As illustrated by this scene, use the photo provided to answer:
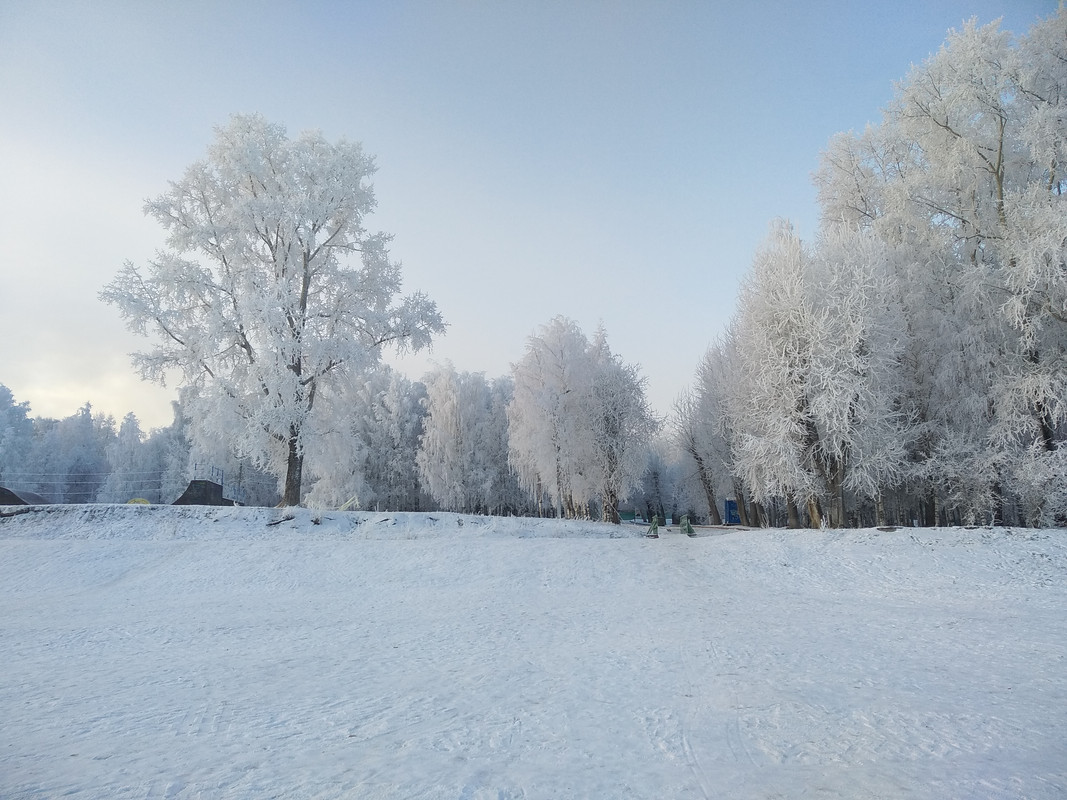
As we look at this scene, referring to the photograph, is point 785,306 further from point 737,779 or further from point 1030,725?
point 737,779

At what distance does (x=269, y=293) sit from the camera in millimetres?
20734

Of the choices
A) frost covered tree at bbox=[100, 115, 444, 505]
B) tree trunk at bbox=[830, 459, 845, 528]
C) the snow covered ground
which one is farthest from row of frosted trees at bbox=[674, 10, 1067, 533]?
frost covered tree at bbox=[100, 115, 444, 505]

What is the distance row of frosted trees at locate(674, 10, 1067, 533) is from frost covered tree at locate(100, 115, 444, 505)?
46.0 feet

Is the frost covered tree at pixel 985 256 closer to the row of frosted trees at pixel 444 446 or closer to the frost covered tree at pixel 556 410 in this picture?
the row of frosted trees at pixel 444 446

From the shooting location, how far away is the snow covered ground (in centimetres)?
388

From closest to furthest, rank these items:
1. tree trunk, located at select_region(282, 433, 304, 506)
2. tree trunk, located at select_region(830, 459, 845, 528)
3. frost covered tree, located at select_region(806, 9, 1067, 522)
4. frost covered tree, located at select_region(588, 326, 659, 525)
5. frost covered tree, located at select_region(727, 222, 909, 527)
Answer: frost covered tree, located at select_region(806, 9, 1067, 522), frost covered tree, located at select_region(727, 222, 909, 527), tree trunk, located at select_region(830, 459, 845, 528), tree trunk, located at select_region(282, 433, 304, 506), frost covered tree, located at select_region(588, 326, 659, 525)

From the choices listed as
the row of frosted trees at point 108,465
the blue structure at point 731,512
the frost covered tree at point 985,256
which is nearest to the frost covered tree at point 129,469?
the row of frosted trees at point 108,465

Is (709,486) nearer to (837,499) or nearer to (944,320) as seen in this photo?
(837,499)

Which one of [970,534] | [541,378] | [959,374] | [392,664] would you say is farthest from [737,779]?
[541,378]

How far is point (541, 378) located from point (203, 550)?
18692 millimetres

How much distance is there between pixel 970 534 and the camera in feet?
51.2

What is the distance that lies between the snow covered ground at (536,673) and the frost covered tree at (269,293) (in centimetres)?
635

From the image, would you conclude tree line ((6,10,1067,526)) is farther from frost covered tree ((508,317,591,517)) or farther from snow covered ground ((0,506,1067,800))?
frost covered tree ((508,317,591,517))

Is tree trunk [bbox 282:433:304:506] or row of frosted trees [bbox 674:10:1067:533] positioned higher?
row of frosted trees [bbox 674:10:1067:533]
